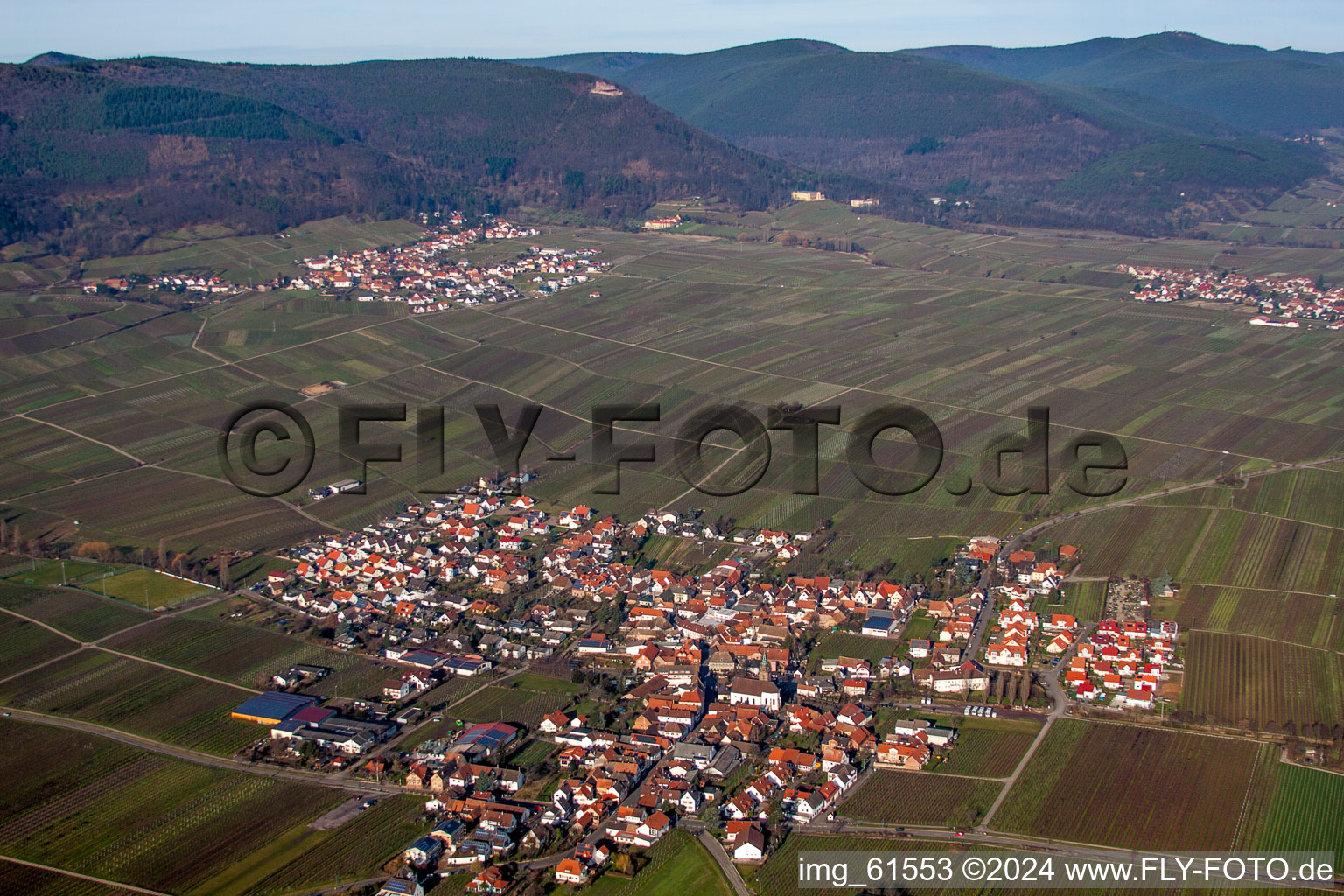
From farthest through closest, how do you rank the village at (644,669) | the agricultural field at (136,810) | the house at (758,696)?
the house at (758,696), the village at (644,669), the agricultural field at (136,810)

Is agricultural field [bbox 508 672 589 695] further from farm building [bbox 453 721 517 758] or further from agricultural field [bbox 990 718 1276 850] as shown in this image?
agricultural field [bbox 990 718 1276 850]

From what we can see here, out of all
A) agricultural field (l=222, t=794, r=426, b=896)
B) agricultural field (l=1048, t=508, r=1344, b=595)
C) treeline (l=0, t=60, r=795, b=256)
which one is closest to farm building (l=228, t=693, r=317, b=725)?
agricultural field (l=222, t=794, r=426, b=896)

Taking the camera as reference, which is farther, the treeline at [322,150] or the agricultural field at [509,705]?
the treeline at [322,150]

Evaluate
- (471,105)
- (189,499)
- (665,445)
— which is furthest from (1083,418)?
(471,105)

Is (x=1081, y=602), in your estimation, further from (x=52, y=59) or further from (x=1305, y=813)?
(x=52, y=59)


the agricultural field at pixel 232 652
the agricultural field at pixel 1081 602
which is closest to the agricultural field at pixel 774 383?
the agricultural field at pixel 1081 602

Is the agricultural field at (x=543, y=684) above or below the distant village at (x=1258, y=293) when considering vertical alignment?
below

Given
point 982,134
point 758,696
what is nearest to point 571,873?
point 758,696

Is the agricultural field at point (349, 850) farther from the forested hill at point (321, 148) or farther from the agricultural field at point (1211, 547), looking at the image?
the forested hill at point (321, 148)

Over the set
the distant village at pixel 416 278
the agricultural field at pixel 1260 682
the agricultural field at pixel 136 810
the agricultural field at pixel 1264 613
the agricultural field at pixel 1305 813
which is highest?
the distant village at pixel 416 278
